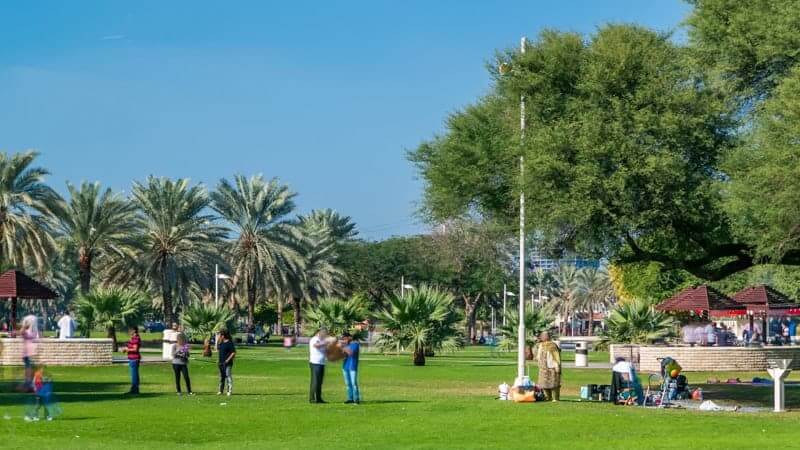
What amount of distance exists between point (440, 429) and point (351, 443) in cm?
284

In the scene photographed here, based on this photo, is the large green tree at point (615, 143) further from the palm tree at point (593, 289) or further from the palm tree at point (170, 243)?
the palm tree at point (593, 289)

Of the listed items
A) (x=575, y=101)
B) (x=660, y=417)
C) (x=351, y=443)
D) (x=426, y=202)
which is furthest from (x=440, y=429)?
(x=426, y=202)

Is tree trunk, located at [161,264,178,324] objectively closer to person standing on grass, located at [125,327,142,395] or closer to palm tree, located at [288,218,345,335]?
palm tree, located at [288,218,345,335]

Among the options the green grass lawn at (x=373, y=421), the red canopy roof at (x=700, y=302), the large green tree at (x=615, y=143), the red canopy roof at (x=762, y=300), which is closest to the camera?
the green grass lawn at (x=373, y=421)

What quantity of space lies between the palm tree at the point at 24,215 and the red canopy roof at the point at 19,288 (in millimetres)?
9321

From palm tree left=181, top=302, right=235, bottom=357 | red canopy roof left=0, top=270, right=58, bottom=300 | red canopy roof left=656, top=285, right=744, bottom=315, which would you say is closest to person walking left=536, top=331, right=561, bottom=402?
red canopy roof left=656, top=285, right=744, bottom=315

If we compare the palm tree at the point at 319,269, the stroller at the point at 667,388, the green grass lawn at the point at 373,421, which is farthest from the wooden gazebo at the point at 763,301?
the palm tree at the point at 319,269

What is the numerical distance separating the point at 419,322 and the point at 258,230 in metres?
34.0

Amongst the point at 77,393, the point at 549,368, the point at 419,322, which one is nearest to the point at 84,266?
the point at 419,322

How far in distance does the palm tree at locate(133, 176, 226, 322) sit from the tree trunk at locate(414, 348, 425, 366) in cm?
2610

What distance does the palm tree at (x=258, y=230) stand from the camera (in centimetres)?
8338

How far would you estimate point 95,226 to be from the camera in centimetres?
7056

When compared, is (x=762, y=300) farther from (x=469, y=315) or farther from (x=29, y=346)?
(x=469, y=315)

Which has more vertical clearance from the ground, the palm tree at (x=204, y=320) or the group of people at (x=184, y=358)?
the palm tree at (x=204, y=320)
